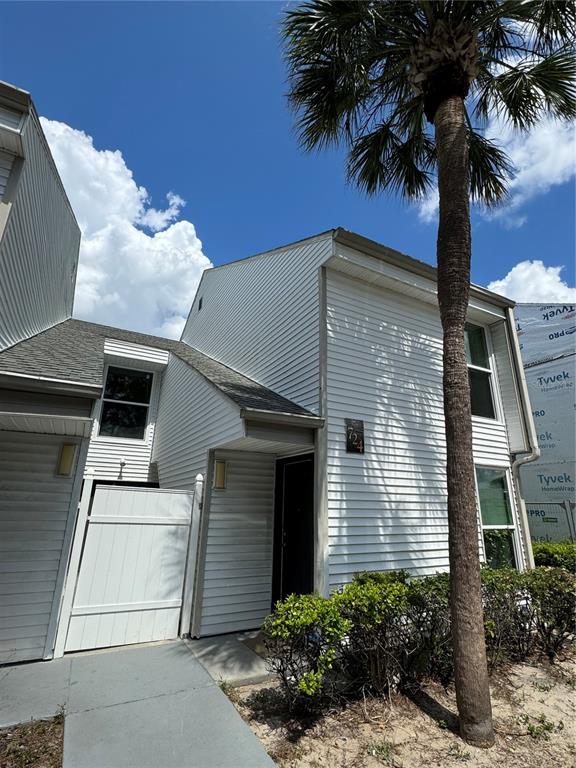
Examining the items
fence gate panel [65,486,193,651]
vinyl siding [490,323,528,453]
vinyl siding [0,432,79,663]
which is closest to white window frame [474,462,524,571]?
vinyl siding [490,323,528,453]

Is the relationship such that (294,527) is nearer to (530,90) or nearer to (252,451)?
(252,451)

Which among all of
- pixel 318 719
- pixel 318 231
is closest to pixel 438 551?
pixel 318 719

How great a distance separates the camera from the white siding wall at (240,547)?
562 centimetres

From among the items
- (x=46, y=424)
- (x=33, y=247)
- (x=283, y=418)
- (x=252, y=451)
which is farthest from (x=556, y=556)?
(x=33, y=247)

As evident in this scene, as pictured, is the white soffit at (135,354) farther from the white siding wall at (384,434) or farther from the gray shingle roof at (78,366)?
the white siding wall at (384,434)

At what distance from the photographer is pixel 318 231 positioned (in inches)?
256

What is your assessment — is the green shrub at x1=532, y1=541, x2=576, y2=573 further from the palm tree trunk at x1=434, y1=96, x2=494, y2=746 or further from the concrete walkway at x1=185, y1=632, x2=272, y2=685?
the concrete walkway at x1=185, y1=632, x2=272, y2=685

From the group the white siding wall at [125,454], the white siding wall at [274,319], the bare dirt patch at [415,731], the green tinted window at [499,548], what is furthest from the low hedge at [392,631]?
the white siding wall at [125,454]

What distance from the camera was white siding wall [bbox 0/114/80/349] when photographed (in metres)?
5.04

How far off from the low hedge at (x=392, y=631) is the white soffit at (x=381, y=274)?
15.6ft

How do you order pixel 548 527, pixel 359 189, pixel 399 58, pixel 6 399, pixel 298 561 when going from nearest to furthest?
1. pixel 6 399
2. pixel 399 58
3. pixel 298 561
4. pixel 359 189
5. pixel 548 527

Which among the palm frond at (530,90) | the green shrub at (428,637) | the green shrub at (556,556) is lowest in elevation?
the green shrub at (428,637)

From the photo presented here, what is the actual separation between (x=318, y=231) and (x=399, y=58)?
2581 mm

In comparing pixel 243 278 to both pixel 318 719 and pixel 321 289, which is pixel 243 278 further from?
pixel 318 719
